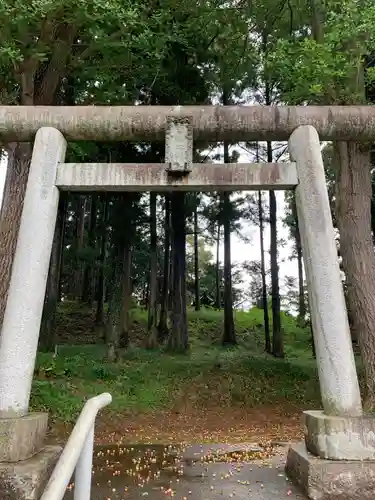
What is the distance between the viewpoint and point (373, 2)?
6.54 metres

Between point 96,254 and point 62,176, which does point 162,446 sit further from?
point 96,254

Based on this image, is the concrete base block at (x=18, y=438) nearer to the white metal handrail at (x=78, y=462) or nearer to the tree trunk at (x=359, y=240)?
the white metal handrail at (x=78, y=462)

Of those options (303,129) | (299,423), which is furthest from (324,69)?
(299,423)

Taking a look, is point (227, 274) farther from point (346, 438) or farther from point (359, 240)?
point (346, 438)

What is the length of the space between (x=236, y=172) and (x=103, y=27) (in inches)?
161

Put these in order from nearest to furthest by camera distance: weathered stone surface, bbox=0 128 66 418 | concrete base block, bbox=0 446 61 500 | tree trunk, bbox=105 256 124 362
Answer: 1. concrete base block, bbox=0 446 61 500
2. weathered stone surface, bbox=0 128 66 418
3. tree trunk, bbox=105 256 124 362

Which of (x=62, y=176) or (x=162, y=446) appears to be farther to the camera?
(x=162, y=446)

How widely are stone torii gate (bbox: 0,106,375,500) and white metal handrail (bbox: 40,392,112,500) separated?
1442mm

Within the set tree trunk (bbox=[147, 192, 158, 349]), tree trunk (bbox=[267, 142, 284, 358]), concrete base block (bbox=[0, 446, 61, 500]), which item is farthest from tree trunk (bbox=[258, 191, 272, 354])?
concrete base block (bbox=[0, 446, 61, 500])

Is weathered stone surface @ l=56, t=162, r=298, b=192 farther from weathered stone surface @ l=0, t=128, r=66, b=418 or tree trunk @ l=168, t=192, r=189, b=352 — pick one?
tree trunk @ l=168, t=192, r=189, b=352

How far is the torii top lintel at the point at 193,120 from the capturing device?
480 cm

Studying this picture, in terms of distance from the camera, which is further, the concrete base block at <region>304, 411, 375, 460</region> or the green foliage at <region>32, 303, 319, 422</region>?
the green foliage at <region>32, 303, 319, 422</region>

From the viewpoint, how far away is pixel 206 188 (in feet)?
15.5

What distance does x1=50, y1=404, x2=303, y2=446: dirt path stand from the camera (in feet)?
24.3
